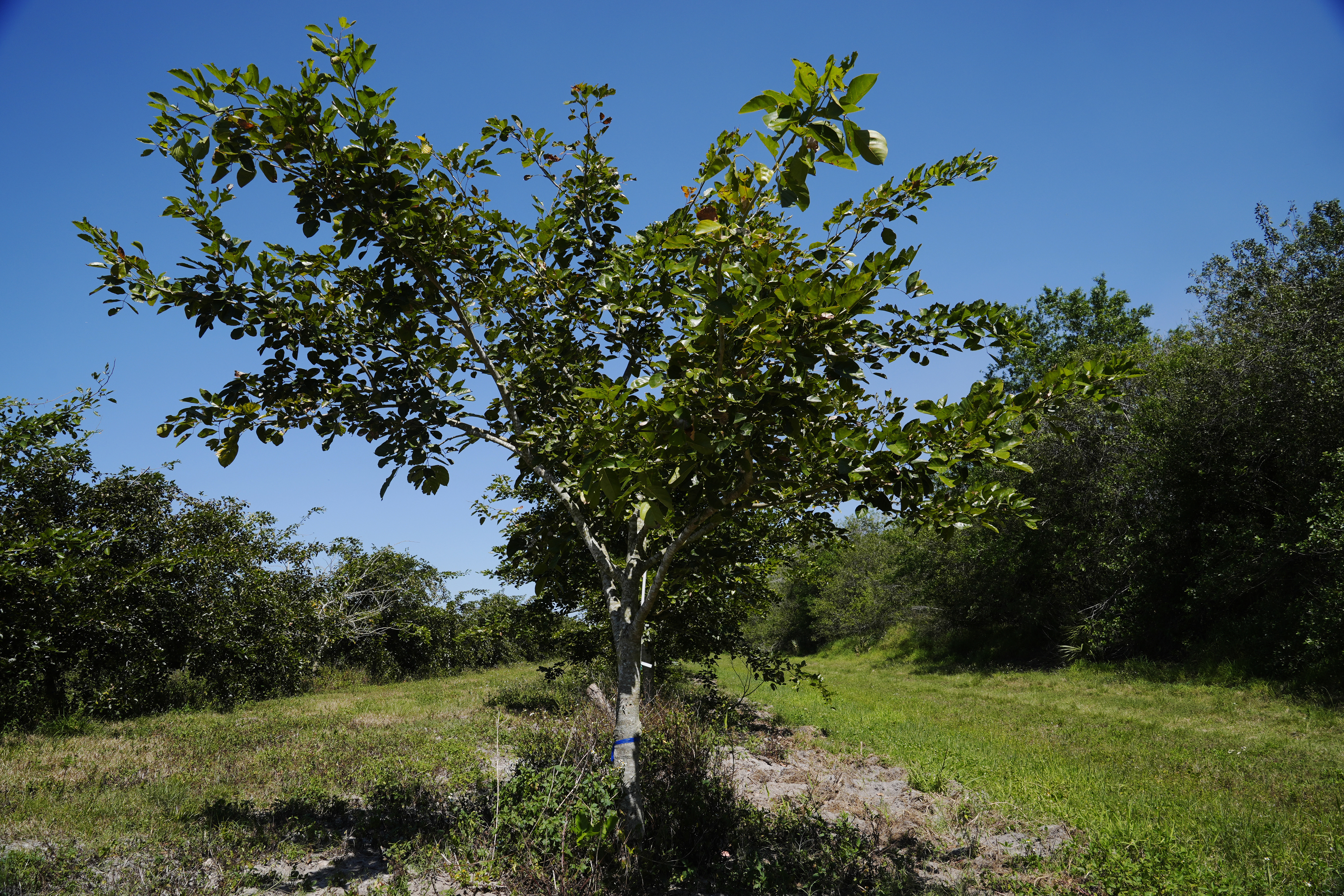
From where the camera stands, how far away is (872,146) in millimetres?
2033

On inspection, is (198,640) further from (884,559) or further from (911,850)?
(884,559)

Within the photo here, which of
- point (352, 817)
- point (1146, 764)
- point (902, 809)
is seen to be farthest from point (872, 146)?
point (1146, 764)

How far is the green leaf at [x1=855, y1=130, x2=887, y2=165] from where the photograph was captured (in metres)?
2.03

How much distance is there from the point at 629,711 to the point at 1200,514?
1508 cm

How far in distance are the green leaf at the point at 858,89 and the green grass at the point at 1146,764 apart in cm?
445

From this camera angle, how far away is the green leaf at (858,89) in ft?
6.43

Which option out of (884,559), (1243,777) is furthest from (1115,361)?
(884,559)

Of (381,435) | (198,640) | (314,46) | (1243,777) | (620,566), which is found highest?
(314,46)

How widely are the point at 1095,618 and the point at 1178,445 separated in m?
4.31

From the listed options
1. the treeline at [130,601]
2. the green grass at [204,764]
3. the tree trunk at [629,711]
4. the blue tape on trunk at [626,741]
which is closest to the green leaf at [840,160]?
the tree trunk at [629,711]

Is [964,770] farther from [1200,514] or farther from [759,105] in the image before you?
[1200,514]

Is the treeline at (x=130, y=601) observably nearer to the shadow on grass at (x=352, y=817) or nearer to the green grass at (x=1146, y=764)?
the shadow on grass at (x=352, y=817)

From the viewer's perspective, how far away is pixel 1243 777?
258 inches

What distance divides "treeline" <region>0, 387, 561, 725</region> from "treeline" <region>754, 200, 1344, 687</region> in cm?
883
